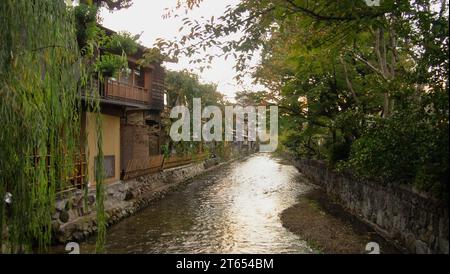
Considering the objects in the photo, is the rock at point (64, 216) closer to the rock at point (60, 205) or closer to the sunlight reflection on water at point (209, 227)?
the rock at point (60, 205)

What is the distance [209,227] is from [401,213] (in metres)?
6.42

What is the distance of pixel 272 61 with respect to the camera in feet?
68.6

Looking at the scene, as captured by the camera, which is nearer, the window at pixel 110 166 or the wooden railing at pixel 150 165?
the window at pixel 110 166

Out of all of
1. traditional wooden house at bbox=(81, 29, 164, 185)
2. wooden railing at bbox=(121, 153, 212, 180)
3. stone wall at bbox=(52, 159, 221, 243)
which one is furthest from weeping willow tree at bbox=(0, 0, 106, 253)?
Answer: wooden railing at bbox=(121, 153, 212, 180)

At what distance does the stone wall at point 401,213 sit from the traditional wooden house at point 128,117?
32.6 ft

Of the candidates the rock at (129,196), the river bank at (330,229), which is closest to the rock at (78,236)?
the rock at (129,196)

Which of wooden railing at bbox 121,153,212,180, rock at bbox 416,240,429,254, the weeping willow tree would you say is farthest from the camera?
wooden railing at bbox 121,153,212,180

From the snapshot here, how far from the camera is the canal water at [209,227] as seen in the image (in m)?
10.4

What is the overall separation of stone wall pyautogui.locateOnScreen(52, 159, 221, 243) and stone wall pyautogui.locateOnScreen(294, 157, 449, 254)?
7207 mm

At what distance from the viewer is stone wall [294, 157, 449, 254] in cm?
741

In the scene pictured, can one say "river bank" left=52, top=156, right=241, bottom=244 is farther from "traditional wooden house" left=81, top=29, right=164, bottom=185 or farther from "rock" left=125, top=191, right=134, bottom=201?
"traditional wooden house" left=81, top=29, right=164, bottom=185
